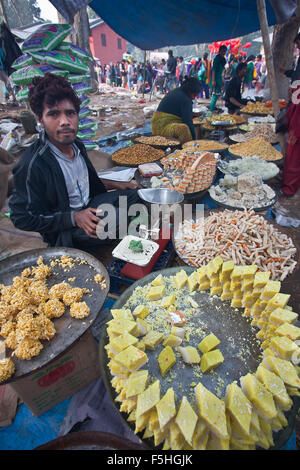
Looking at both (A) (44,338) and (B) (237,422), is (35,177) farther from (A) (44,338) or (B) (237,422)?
(B) (237,422)

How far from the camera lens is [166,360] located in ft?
4.67

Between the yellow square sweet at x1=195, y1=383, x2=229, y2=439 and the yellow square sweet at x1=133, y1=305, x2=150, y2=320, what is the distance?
2.05ft

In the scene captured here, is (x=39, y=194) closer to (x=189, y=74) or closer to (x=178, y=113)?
(x=178, y=113)

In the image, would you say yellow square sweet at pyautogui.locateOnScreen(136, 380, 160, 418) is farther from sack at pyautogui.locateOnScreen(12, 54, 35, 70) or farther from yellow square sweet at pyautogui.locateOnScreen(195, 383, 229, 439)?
sack at pyautogui.locateOnScreen(12, 54, 35, 70)

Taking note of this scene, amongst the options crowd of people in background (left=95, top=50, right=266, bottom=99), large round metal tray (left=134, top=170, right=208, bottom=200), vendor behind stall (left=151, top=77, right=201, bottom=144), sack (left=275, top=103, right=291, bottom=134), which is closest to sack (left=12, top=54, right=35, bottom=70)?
large round metal tray (left=134, top=170, right=208, bottom=200)

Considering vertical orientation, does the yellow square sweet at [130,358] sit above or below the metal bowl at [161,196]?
below

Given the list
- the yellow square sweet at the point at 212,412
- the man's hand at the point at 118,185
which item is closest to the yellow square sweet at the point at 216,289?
the yellow square sweet at the point at 212,412

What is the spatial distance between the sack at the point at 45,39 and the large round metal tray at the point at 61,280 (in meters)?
3.93

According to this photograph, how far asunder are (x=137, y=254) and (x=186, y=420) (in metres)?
1.51

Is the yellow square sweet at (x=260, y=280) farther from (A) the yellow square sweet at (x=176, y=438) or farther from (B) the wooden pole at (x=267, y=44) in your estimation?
(B) the wooden pole at (x=267, y=44)

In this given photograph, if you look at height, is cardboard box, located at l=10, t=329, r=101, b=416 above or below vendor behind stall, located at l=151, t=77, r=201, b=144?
below

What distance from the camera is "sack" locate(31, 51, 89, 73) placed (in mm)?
3998

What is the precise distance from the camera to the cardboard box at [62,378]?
173 cm
